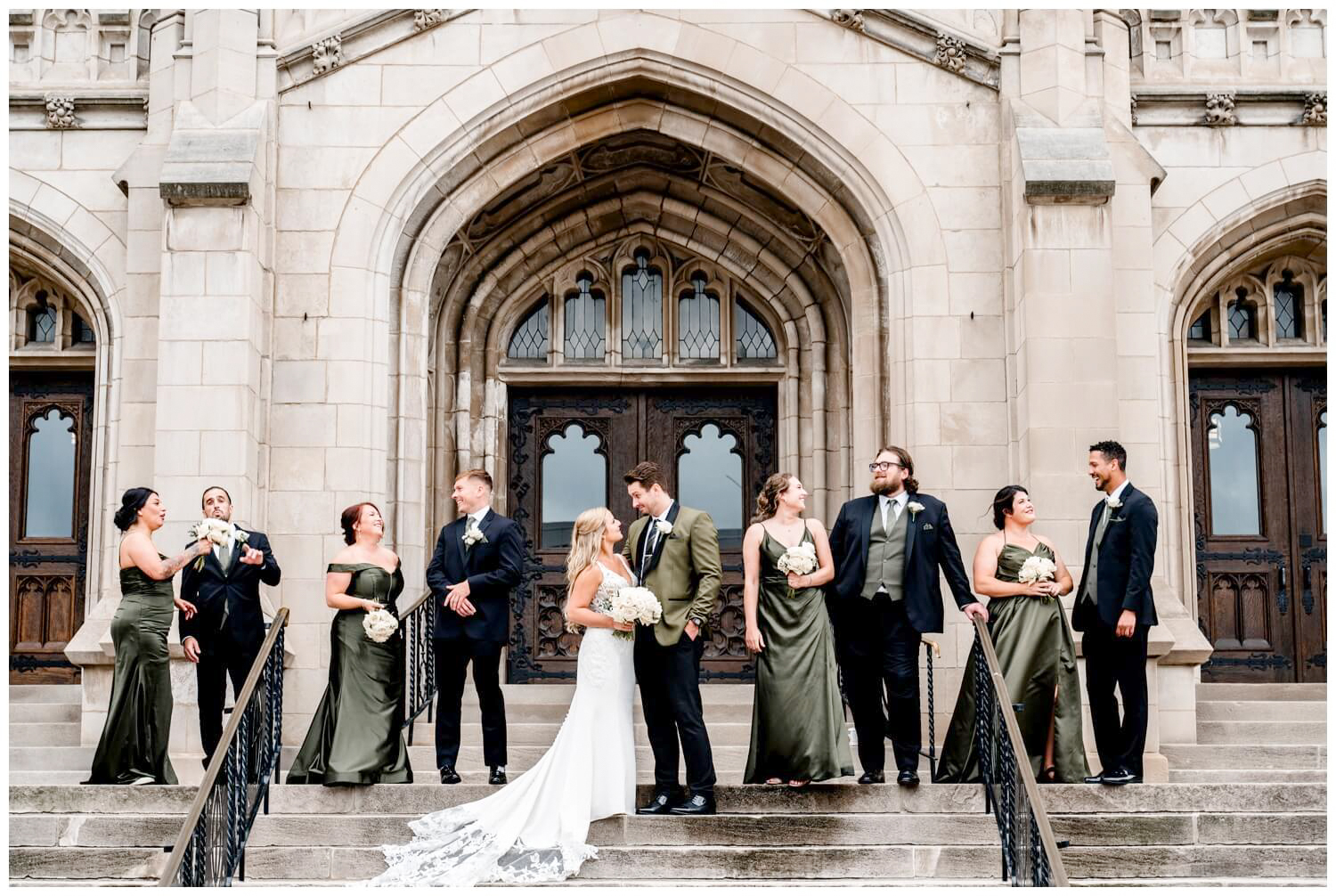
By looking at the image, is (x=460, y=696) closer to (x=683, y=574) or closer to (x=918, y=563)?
(x=683, y=574)

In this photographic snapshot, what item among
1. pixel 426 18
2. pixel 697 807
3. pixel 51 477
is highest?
pixel 426 18

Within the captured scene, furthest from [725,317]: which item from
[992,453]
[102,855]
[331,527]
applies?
[102,855]

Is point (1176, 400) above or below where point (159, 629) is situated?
above

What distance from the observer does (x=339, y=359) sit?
40.6 feet

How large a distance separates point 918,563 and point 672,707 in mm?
1604

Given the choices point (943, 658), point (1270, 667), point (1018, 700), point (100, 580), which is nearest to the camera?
point (1018, 700)

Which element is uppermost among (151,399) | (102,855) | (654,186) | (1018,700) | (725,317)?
(654,186)

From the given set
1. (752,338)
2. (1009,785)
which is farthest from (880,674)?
(752,338)

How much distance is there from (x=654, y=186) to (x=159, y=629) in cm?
602

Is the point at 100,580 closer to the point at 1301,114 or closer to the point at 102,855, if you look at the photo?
the point at 102,855

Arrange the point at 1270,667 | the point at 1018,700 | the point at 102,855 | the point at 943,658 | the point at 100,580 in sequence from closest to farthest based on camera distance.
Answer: the point at 102,855
the point at 1018,700
the point at 943,658
the point at 100,580
the point at 1270,667

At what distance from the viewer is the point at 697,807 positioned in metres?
9.02

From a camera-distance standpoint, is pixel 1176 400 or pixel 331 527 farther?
pixel 1176 400

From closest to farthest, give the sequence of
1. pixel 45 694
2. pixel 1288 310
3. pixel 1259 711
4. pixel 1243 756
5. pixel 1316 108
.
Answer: pixel 1243 756 < pixel 1259 711 < pixel 1316 108 < pixel 45 694 < pixel 1288 310
